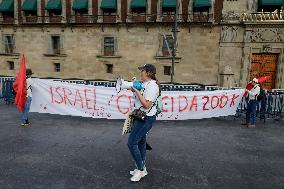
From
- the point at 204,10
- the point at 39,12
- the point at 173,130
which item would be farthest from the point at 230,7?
the point at 39,12

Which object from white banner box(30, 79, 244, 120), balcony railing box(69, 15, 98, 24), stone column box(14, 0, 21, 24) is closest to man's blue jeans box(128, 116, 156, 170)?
white banner box(30, 79, 244, 120)

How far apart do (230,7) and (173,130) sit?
16217 millimetres

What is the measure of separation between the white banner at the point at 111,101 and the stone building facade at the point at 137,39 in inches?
482

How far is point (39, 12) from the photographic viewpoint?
2481cm

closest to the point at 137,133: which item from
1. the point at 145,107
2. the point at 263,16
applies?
the point at 145,107

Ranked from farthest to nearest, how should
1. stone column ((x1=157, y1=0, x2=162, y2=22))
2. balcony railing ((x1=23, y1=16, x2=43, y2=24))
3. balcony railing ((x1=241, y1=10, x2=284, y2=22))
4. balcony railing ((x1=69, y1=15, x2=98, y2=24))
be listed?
balcony railing ((x1=23, y1=16, x2=43, y2=24)) → balcony railing ((x1=69, y1=15, x2=98, y2=24)) → stone column ((x1=157, y1=0, x2=162, y2=22)) → balcony railing ((x1=241, y1=10, x2=284, y2=22))

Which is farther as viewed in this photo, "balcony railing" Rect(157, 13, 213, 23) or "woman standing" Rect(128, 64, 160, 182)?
"balcony railing" Rect(157, 13, 213, 23)

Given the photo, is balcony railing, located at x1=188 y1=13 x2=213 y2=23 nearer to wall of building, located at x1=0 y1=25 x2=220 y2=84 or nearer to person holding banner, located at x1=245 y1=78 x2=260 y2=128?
wall of building, located at x1=0 y1=25 x2=220 y2=84

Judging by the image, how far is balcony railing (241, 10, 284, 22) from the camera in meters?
19.4

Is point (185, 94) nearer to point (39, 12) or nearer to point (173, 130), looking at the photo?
point (173, 130)

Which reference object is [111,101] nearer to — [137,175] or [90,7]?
[137,175]

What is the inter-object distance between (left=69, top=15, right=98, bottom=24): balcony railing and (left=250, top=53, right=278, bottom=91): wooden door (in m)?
14.6

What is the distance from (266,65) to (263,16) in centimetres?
394

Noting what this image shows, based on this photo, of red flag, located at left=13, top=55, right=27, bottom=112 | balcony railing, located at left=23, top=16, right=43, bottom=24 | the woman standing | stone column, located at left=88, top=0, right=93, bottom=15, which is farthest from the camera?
balcony railing, located at left=23, top=16, right=43, bottom=24
